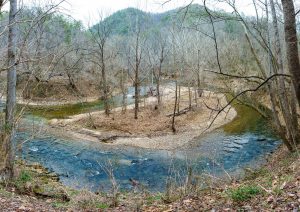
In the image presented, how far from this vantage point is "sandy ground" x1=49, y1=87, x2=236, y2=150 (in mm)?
20391

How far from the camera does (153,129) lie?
22.7 meters

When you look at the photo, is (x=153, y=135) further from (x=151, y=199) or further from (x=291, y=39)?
(x=291, y=39)

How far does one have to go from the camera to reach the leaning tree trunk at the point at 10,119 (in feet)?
29.3

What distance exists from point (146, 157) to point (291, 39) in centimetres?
1271

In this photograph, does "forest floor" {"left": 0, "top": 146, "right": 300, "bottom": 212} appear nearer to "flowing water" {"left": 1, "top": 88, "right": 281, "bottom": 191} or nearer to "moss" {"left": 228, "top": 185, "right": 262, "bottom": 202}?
"moss" {"left": 228, "top": 185, "right": 262, "bottom": 202}

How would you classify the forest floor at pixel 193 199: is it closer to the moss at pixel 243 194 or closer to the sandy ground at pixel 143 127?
the moss at pixel 243 194

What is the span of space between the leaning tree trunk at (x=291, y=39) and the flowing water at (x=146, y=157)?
758 cm

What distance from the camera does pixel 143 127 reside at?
75.6ft

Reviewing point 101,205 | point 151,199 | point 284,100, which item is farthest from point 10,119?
point 284,100

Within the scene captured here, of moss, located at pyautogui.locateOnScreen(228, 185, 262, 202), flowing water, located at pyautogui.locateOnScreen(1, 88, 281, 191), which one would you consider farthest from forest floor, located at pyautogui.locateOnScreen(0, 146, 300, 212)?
flowing water, located at pyautogui.locateOnScreen(1, 88, 281, 191)

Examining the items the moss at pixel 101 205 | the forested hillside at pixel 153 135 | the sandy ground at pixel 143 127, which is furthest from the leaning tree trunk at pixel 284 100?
the moss at pixel 101 205

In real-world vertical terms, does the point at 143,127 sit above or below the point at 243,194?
below

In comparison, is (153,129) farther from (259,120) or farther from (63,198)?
(63,198)

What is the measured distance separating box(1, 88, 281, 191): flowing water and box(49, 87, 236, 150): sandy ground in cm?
105
